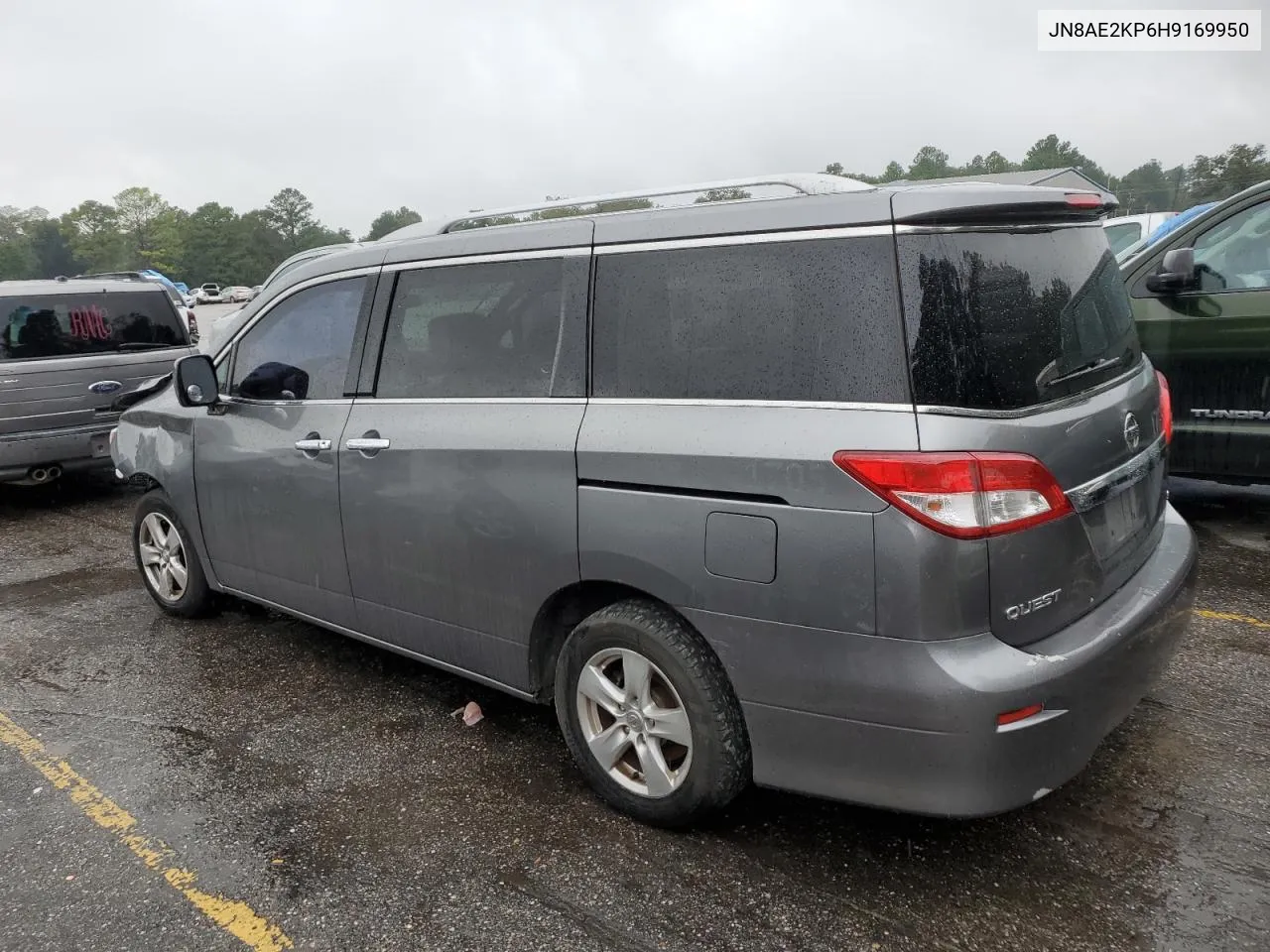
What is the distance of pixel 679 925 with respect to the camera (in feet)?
7.91

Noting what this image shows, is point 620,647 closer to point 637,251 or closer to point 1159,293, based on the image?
point 637,251

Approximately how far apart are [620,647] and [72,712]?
2.61 m

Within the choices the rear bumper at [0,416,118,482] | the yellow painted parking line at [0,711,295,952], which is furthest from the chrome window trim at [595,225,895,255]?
the rear bumper at [0,416,118,482]

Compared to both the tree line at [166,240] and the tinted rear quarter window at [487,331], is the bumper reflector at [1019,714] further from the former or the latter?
the tree line at [166,240]

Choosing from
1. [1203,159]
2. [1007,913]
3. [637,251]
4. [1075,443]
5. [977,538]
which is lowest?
[1007,913]

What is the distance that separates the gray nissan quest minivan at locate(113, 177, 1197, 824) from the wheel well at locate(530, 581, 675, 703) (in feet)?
0.04

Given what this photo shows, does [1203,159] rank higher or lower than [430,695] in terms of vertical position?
higher

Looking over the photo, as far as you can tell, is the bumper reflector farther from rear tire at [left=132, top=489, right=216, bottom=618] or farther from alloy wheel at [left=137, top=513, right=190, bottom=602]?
alloy wheel at [left=137, top=513, right=190, bottom=602]

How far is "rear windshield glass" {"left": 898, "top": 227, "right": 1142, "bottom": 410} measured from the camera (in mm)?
2240

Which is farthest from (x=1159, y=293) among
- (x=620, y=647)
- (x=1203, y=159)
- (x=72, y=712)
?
(x=1203, y=159)

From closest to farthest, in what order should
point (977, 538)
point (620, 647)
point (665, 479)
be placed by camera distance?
point (977, 538)
point (665, 479)
point (620, 647)

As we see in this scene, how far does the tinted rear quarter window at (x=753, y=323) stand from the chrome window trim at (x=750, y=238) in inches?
0.6

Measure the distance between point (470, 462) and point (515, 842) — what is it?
1.20 m

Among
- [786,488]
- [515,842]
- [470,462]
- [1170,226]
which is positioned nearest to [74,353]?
[470,462]
